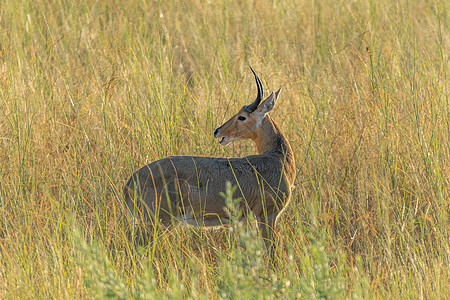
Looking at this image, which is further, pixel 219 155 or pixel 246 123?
pixel 219 155

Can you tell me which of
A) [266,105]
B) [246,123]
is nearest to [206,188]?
[246,123]

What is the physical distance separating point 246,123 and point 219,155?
0.47 metres

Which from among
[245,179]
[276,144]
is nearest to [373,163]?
[276,144]

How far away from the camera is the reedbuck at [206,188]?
4.12 m

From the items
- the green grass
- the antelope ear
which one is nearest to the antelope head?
the antelope ear

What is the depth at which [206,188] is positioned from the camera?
421cm

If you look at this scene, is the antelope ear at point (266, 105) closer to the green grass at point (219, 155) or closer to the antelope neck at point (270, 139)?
the antelope neck at point (270, 139)

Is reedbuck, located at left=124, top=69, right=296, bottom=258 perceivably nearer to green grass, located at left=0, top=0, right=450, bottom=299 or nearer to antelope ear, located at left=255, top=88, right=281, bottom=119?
antelope ear, located at left=255, top=88, right=281, bottom=119

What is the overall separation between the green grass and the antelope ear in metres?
0.51

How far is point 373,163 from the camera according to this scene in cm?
495

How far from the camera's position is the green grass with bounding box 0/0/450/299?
340 centimetres

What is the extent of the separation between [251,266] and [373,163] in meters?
2.43

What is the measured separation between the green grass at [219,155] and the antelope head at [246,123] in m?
0.32

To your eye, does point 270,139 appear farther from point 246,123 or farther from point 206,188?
point 206,188
